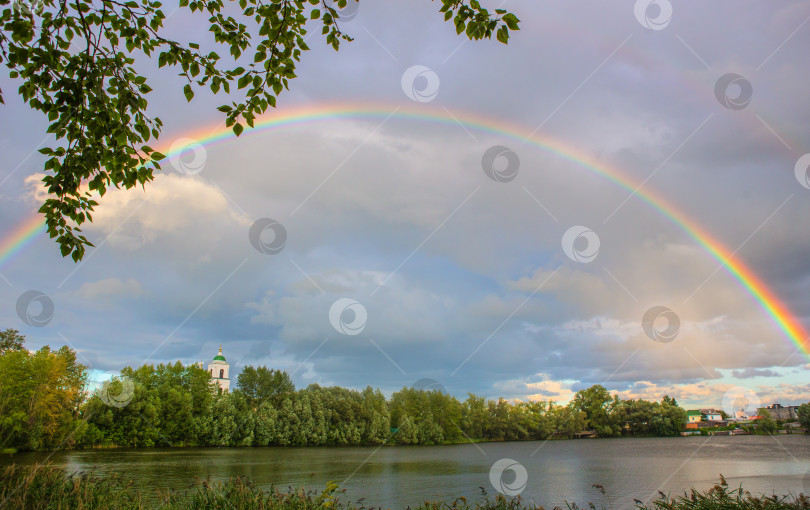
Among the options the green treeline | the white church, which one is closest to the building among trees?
the white church

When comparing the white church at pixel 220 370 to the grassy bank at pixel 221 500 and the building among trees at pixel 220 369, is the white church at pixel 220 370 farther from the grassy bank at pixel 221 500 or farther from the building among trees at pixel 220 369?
the grassy bank at pixel 221 500

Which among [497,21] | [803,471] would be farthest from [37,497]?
[803,471]

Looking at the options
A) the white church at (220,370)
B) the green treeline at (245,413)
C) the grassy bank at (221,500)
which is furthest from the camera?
the white church at (220,370)

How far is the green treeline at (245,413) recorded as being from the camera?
159 ft

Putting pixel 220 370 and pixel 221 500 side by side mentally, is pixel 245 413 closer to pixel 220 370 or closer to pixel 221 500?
pixel 220 370

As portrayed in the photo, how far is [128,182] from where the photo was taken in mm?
5457

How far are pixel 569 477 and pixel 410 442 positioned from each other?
58132 mm

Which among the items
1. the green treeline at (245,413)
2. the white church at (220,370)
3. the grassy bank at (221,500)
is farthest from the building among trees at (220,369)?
the grassy bank at (221,500)

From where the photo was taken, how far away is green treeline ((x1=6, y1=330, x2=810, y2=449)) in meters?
48.5

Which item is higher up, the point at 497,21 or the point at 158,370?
the point at 158,370

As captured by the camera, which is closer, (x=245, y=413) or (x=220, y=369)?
(x=245, y=413)

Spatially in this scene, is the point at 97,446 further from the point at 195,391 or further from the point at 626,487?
the point at 626,487

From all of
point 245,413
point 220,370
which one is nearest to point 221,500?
point 245,413

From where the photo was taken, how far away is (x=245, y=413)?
72000 mm
